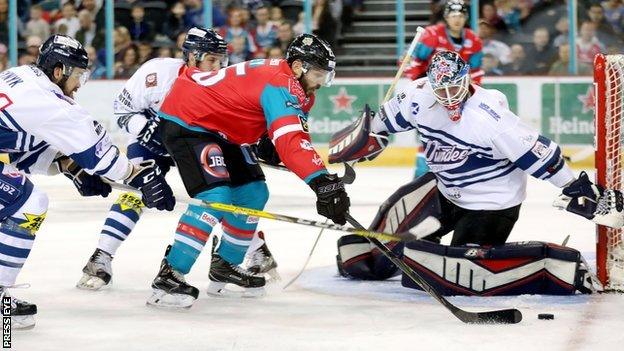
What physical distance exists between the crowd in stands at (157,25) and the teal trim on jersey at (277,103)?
5961 mm

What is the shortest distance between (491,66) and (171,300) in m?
5.88

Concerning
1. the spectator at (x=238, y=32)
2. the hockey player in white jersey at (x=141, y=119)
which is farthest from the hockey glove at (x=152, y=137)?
the spectator at (x=238, y=32)

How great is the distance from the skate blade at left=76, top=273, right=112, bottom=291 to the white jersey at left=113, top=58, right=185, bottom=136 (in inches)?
22.9

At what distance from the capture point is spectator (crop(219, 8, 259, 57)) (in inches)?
408

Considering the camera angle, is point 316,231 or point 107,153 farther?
point 316,231

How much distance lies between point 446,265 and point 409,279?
17cm

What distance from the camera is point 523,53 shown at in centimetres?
963

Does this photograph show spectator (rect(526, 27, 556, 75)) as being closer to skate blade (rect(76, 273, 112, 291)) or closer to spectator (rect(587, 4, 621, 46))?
spectator (rect(587, 4, 621, 46))

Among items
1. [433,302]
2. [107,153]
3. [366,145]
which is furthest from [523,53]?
[107,153]

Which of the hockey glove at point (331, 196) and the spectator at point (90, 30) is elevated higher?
the spectator at point (90, 30)

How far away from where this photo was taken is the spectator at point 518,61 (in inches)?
380

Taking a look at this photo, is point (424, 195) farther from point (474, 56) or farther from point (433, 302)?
point (474, 56)

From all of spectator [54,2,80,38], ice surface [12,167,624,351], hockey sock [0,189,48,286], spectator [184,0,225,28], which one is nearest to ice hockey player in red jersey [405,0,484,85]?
ice surface [12,167,624,351]

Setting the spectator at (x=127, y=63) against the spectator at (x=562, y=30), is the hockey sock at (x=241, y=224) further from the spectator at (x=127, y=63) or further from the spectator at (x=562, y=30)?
the spectator at (x=127, y=63)
